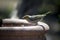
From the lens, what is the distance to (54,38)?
1060mm

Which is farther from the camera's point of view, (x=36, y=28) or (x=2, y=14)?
(x=2, y=14)

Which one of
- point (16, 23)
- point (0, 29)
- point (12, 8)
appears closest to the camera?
point (0, 29)

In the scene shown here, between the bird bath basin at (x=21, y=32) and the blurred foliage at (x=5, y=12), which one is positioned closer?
the bird bath basin at (x=21, y=32)

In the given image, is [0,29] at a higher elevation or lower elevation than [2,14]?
lower

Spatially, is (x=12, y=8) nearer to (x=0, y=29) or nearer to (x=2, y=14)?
(x=2, y=14)

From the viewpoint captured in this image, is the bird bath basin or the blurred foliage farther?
the blurred foliage

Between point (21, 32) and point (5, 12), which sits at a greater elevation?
point (5, 12)

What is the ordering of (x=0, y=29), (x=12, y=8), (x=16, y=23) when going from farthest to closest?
(x=12, y=8) < (x=16, y=23) < (x=0, y=29)

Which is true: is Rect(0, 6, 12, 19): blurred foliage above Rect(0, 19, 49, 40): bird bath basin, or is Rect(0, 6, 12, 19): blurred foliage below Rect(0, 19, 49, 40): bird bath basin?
above

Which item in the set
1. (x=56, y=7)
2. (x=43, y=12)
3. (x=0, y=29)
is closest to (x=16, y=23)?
(x=0, y=29)

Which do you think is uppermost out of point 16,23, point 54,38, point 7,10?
point 7,10

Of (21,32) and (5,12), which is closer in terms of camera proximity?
(21,32)

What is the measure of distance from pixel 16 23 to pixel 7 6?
0.18 m

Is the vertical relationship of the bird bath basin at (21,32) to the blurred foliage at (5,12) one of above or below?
below
